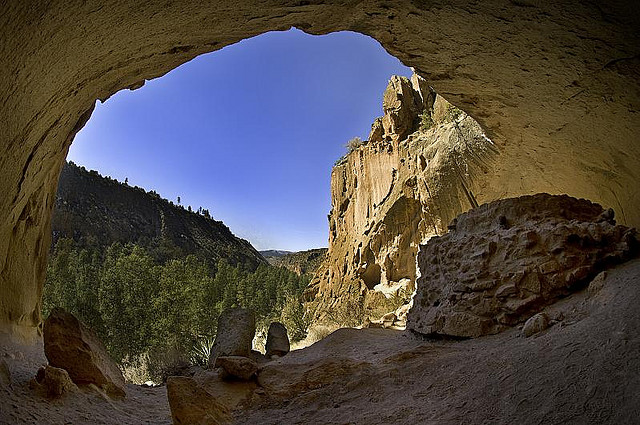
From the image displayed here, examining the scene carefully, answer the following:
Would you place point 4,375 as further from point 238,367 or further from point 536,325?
point 536,325

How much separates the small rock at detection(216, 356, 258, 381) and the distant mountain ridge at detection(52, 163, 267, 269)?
116 feet

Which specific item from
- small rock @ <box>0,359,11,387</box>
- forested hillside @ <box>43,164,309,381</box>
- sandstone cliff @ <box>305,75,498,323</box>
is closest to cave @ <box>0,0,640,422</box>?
small rock @ <box>0,359,11,387</box>

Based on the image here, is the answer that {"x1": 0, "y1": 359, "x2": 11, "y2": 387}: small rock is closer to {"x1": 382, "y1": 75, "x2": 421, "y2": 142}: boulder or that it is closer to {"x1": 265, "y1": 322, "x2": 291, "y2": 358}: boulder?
{"x1": 265, "y1": 322, "x2": 291, "y2": 358}: boulder

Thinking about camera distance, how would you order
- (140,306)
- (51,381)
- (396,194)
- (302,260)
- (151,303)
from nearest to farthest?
(51,381)
(140,306)
(151,303)
(396,194)
(302,260)

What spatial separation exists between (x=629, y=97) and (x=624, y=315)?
2486mm

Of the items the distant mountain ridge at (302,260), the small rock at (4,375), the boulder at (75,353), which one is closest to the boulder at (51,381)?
the small rock at (4,375)

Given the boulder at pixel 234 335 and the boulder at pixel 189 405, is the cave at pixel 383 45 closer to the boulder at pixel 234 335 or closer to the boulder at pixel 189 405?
the boulder at pixel 189 405

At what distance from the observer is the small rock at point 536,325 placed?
169 inches

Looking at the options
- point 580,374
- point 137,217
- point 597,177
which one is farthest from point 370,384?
point 137,217

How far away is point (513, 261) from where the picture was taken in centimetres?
584

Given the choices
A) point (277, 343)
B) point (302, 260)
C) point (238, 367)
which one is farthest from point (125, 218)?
point (238, 367)

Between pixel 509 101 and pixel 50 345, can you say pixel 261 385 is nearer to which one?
pixel 50 345

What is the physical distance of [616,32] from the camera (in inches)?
132

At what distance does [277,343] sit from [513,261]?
22.7ft
